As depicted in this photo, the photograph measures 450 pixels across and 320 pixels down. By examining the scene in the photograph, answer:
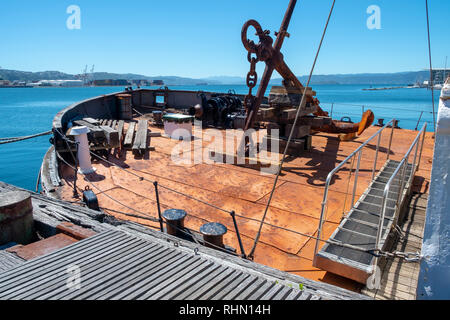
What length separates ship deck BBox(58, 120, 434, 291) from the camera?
520 centimetres

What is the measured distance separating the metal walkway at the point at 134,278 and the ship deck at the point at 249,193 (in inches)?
39.7

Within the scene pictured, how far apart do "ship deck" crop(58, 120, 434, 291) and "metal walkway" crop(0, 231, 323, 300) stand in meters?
1.01

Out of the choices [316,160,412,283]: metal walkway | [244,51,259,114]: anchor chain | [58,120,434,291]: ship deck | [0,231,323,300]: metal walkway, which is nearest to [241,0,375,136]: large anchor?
[244,51,259,114]: anchor chain

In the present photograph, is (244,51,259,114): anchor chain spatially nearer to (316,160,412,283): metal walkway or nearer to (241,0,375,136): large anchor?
(241,0,375,136): large anchor

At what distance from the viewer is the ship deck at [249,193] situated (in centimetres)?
520

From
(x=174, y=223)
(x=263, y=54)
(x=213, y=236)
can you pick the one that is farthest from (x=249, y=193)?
(x=263, y=54)

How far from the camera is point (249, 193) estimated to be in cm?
741

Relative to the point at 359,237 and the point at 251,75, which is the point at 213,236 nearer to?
the point at 359,237

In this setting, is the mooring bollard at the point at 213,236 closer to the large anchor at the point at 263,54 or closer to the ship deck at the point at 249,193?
the ship deck at the point at 249,193

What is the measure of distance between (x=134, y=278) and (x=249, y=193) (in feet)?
15.0

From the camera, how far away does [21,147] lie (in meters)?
31.9

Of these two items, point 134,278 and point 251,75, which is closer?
point 134,278

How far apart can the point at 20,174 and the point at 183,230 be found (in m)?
23.4

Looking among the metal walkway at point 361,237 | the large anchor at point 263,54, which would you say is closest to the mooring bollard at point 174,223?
the metal walkway at point 361,237
